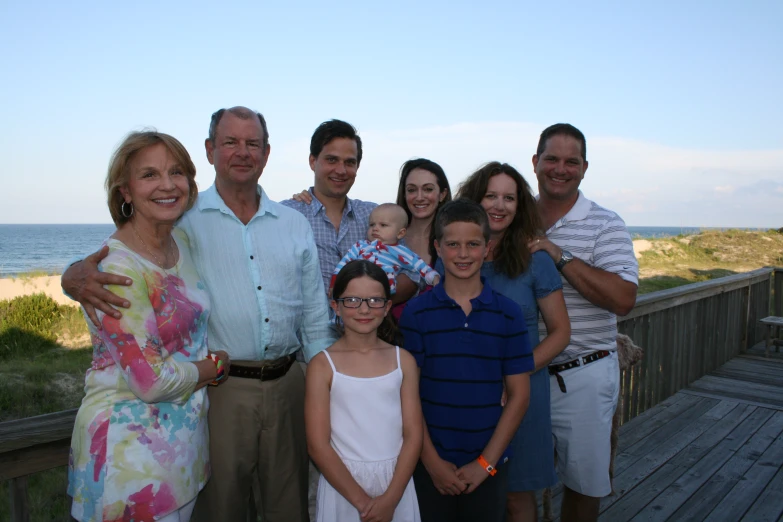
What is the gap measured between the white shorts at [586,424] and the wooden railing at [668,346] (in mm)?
2059

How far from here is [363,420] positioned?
212 cm

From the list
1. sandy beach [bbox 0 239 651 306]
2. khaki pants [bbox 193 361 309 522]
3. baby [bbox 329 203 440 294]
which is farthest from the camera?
sandy beach [bbox 0 239 651 306]

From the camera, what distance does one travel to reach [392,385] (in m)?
2.13

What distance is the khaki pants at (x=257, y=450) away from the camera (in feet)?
7.66

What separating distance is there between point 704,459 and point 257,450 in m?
3.54

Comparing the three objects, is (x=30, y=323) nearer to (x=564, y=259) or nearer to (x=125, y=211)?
(x=125, y=211)

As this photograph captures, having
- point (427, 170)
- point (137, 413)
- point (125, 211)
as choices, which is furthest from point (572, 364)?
point (125, 211)

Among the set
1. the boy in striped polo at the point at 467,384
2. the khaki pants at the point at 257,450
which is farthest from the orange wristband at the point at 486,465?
the khaki pants at the point at 257,450

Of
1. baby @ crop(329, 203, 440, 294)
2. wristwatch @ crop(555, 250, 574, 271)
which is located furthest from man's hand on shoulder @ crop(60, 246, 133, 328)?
wristwatch @ crop(555, 250, 574, 271)

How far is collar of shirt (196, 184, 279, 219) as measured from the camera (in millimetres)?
2484

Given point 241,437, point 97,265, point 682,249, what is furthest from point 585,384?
point 682,249

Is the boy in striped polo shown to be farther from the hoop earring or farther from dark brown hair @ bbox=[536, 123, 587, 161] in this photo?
the hoop earring

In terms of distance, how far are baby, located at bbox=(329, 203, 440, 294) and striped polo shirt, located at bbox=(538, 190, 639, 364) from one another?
68 centimetres

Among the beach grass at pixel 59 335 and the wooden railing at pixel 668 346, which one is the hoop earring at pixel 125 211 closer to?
the wooden railing at pixel 668 346
